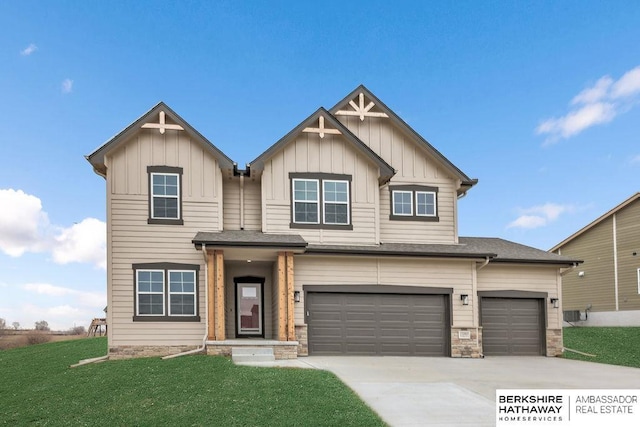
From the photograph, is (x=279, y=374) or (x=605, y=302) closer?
(x=279, y=374)

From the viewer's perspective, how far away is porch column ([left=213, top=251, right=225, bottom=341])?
16.5 m

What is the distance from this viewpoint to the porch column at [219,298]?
16.5 metres

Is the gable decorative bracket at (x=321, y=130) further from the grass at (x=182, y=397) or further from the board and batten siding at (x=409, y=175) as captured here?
the grass at (x=182, y=397)

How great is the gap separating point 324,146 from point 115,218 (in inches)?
273

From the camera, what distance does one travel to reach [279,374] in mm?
12344

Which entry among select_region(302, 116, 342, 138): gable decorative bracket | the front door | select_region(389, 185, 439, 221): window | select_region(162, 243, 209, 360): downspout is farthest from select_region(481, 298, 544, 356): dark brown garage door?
select_region(162, 243, 209, 360): downspout

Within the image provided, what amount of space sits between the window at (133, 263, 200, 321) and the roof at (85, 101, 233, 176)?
3390 millimetres

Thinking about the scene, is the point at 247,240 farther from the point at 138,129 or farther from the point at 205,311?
the point at 138,129

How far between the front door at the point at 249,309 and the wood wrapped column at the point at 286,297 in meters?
2.11

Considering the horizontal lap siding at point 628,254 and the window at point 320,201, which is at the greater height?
the window at point 320,201

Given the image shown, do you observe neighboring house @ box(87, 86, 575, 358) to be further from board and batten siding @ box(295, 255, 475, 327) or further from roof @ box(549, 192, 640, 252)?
roof @ box(549, 192, 640, 252)

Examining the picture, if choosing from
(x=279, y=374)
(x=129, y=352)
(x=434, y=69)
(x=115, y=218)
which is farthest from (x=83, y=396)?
(x=434, y=69)

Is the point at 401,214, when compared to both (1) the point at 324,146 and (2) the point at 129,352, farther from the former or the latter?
(2) the point at 129,352

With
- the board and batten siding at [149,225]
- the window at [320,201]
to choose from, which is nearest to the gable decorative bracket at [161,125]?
the board and batten siding at [149,225]
